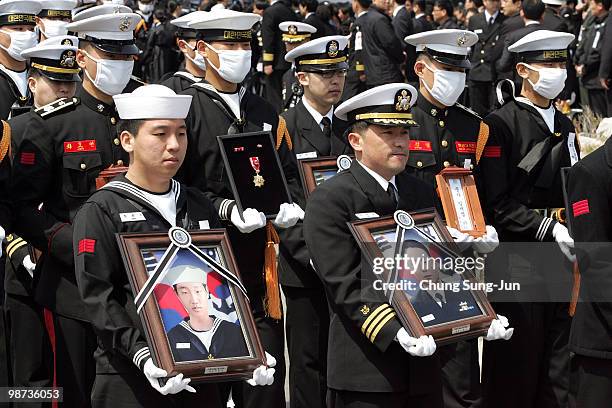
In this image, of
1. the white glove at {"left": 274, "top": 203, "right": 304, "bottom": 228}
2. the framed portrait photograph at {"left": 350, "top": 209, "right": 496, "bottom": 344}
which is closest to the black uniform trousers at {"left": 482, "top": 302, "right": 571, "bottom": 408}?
the white glove at {"left": 274, "top": 203, "right": 304, "bottom": 228}

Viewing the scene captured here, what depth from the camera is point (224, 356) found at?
4.69 m

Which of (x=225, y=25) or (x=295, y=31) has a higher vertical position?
(x=225, y=25)

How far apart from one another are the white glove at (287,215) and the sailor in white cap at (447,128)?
3.14ft

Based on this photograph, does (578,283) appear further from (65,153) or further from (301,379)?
(65,153)

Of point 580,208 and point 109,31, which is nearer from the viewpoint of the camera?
point 580,208

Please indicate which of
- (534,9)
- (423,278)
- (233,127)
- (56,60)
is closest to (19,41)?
(56,60)

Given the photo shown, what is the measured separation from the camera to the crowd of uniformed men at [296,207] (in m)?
5.02

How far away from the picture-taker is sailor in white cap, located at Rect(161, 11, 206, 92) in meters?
7.52

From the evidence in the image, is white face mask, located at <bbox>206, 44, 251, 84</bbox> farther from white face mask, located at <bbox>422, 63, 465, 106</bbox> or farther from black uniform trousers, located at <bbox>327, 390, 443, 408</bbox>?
black uniform trousers, located at <bbox>327, 390, 443, 408</bbox>

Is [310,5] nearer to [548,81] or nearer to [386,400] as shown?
[548,81]

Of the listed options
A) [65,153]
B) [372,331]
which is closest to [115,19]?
[65,153]

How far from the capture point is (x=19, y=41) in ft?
29.0

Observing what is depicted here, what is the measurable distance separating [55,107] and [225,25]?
1.06 m

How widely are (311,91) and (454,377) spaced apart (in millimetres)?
2031
